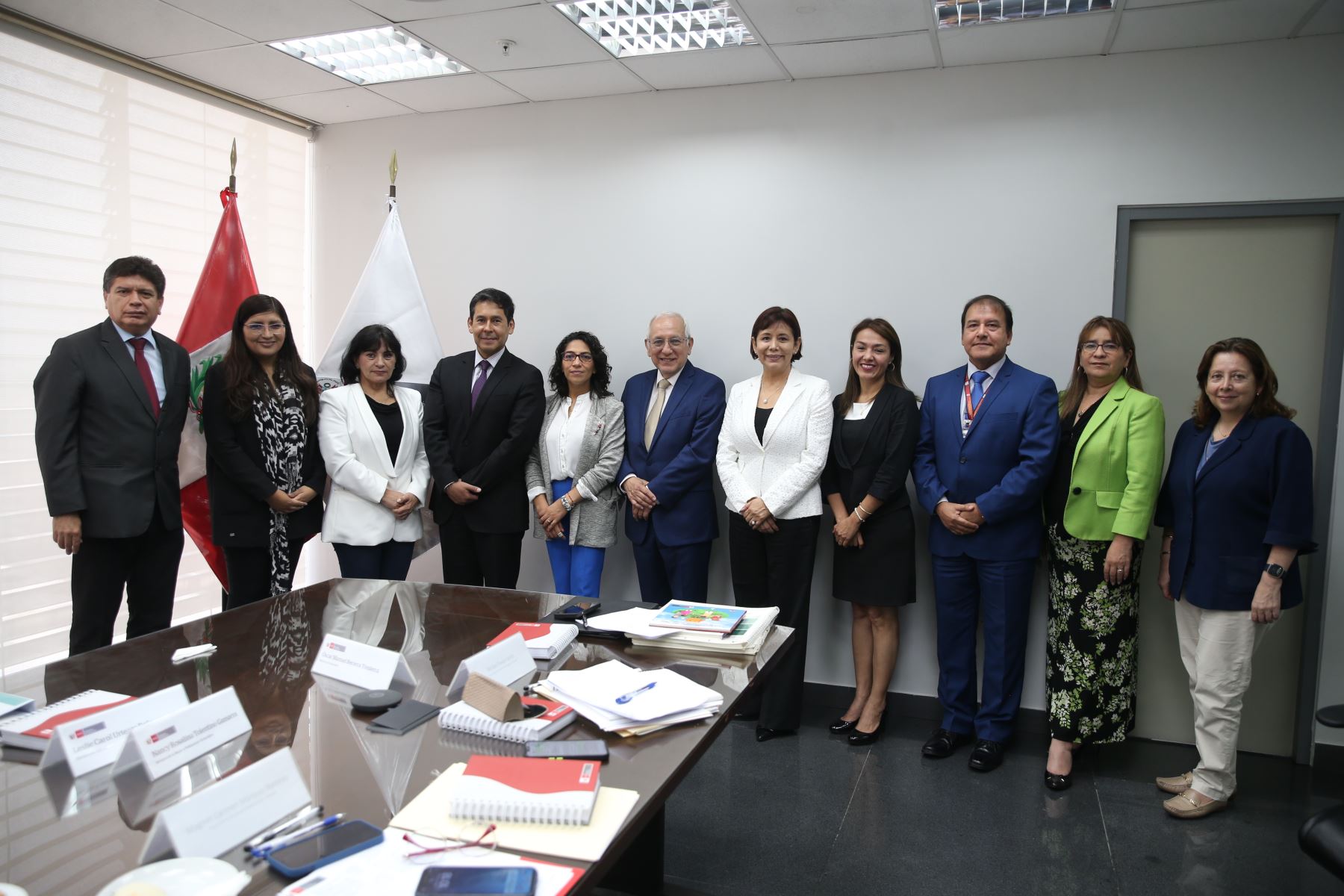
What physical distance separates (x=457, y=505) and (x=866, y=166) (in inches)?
90.5

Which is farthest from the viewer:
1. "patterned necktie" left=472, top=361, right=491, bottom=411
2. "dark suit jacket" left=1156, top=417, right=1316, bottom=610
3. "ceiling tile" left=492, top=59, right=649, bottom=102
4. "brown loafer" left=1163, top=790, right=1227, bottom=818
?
"ceiling tile" left=492, top=59, right=649, bottom=102

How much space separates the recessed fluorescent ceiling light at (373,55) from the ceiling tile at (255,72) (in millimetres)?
53

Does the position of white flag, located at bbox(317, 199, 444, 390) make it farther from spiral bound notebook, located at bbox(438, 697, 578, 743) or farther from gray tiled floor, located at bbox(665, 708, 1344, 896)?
spiral bound notebook, located at bbox(438, 697, 578, 743)

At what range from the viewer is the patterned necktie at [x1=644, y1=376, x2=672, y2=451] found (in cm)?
388

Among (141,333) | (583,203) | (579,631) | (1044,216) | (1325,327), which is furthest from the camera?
(583,203)

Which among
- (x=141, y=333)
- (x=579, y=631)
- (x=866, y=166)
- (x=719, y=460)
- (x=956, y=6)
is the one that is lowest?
(x=579, y=631)

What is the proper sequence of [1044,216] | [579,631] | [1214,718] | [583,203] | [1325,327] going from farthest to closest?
1. [583,203]
2. [1044,216]
3. [1325,327]
4. [1214,718]
5. [579,631]

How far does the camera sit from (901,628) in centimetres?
394

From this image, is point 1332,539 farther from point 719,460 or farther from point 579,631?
point 579,631

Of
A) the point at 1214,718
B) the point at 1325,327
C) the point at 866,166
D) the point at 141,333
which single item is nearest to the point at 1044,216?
the point at 866,166

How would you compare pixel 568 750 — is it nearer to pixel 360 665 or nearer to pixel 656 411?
pixel 360 665

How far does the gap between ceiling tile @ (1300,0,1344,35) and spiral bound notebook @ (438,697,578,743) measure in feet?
11.3

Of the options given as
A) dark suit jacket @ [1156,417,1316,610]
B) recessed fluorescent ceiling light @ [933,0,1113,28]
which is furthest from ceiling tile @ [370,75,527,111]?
dark suit jacket @ [1156,417,1316,610]

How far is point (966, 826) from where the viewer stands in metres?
2.89
